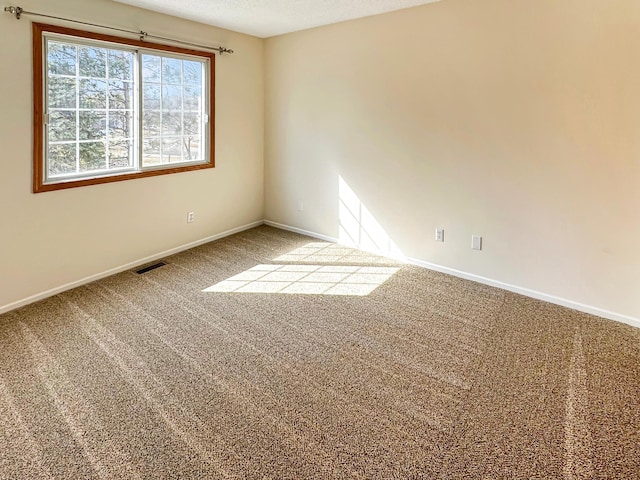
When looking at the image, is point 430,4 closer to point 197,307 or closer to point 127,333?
point 197,307

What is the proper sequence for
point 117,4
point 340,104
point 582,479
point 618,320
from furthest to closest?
point 340,104 → point 117,4 → point 618,320 → point 582,479

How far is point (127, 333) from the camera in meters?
2.93

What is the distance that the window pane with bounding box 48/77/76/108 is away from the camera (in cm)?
336

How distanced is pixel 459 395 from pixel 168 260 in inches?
123

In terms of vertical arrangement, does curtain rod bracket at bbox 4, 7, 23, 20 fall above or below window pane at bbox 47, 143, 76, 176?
above

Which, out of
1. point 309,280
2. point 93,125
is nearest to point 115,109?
point 93,125

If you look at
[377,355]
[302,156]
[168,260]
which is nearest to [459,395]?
[377,355]

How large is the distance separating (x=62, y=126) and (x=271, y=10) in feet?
6.69

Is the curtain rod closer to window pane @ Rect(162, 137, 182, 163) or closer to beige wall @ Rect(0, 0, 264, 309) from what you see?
beige wall @ Rect(0, 0, 264, 309)

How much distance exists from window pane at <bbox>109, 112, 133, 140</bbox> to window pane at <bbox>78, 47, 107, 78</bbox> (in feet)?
1.14

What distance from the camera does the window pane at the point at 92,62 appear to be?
11.6 ft

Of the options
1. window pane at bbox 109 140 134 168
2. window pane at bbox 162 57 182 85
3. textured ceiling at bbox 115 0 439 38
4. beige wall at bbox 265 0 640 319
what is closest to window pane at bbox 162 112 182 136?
window pane at bbox 162 57 182 85

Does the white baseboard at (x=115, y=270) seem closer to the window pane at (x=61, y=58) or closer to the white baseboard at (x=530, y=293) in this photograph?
the white baseboard at (x=530, y=293)

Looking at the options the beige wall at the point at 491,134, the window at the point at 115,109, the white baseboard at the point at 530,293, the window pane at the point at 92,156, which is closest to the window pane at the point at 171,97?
Answer: the window at the point at 115,109
